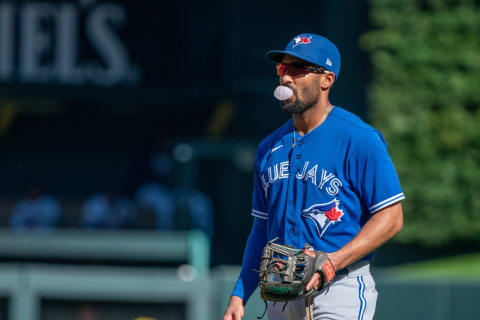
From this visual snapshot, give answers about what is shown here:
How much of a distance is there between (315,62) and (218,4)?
9705mm

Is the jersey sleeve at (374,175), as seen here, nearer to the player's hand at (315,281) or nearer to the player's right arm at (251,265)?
the player's hand at (315,281)

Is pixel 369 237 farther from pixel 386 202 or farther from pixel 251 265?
pixel 251 265

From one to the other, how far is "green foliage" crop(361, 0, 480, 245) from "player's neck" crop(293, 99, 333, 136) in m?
6.48

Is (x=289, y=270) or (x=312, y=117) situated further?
(x=312, y=117)

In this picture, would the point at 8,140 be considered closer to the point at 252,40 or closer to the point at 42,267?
the point at 252,40

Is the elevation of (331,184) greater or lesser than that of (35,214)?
lesser

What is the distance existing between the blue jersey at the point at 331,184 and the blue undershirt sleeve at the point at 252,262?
16cm

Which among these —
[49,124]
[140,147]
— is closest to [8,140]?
[49,124]

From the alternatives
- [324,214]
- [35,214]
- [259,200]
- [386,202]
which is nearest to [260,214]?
[259,200]

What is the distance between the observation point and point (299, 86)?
3.08m

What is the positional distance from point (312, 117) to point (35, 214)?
8628 mm

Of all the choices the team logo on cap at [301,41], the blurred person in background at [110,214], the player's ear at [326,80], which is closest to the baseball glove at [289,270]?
the player's ear at [326,80]

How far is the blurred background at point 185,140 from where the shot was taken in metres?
6.50

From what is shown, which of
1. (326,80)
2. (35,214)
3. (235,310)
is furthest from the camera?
(35,214)
